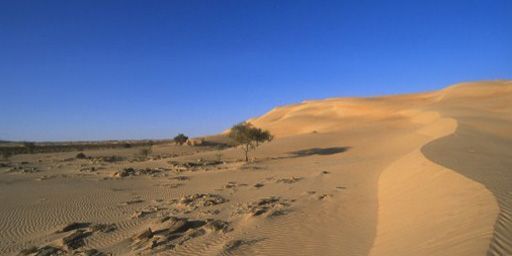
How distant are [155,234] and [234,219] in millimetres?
2323

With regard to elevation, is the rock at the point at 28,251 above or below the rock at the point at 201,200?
below

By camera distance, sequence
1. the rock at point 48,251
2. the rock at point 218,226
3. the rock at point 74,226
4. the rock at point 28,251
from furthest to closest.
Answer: the rock at point 74,226 < the rock at point 218,226 < the rock at point 28,251 < the rock at point 48,251

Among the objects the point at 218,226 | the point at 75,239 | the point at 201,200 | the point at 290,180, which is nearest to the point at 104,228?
the point at 75,239

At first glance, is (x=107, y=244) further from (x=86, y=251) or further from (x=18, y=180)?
(x=18, y=180)

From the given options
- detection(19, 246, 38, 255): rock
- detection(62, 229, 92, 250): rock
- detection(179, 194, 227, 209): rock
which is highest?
detection(179, 194, 227, 209): rock

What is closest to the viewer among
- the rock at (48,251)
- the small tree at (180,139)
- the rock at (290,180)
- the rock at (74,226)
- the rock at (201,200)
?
the rock at (48,251)

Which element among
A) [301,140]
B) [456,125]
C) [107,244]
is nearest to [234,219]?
[107,244]

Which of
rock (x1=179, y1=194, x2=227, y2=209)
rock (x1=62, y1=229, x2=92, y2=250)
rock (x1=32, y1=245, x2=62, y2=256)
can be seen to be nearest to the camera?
rock (x1=32, y1=245, x2=62, y2=256)

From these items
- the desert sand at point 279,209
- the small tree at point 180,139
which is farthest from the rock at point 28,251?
the small tree at point 180,139

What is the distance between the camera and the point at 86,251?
962cm

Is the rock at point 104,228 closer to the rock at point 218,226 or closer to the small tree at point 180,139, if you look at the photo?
the rock at point 218,226

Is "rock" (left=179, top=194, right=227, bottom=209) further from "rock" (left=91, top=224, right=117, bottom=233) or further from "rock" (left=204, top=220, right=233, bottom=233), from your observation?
"rock" (left=91, top=224, right=117, bottom=233)

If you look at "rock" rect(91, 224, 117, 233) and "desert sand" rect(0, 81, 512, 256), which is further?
"rock" rect(91, 224, 117, 233)

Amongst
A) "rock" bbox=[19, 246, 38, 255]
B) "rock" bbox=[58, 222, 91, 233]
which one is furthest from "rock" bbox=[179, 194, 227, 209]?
"rock" bbox=[19, 246, 38, 255]
